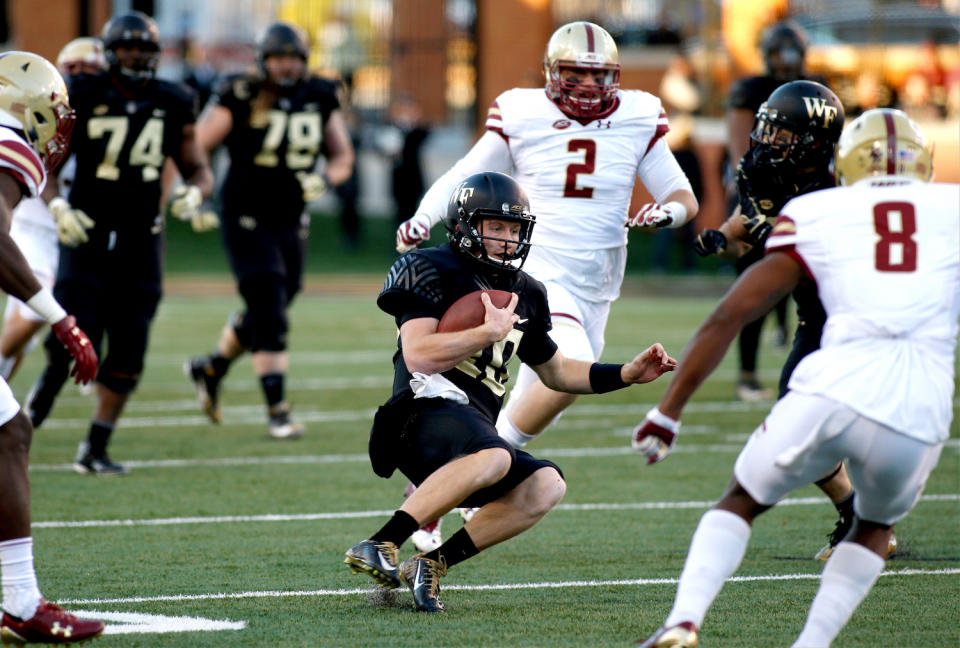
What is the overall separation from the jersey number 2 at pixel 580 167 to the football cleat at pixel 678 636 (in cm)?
279

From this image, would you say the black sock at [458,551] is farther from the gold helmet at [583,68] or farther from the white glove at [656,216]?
the gold helmet at [583,68]

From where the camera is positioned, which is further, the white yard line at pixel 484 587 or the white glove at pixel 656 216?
the white glove at pixel 656 216

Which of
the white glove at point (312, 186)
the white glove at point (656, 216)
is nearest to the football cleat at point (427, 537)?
the white glove at point (656, 216)

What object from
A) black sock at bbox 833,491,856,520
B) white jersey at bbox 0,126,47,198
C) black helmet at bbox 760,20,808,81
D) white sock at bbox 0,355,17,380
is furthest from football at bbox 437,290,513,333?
black helmet at bbox 760,20,808,81

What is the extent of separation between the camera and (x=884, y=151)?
378 centimetres

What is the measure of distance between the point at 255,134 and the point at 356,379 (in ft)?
9.18

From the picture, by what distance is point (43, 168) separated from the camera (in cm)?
423

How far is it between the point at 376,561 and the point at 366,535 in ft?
4.82

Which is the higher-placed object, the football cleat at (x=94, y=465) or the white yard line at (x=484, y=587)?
the white yard line at (x=484, y=587)

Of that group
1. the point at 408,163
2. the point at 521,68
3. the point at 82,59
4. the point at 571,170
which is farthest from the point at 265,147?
the point at 521,68

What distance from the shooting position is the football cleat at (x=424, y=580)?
14.8 ft

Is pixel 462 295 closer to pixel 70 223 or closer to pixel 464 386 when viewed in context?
pixel 464 386

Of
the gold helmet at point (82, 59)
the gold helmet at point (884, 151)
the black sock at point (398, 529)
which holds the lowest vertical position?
the black sock at point (398, 529)

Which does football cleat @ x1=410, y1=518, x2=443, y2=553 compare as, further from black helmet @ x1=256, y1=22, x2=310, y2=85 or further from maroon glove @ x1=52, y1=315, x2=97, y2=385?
black helmet @ x1=256, y1=22, x2=310, y2=85
